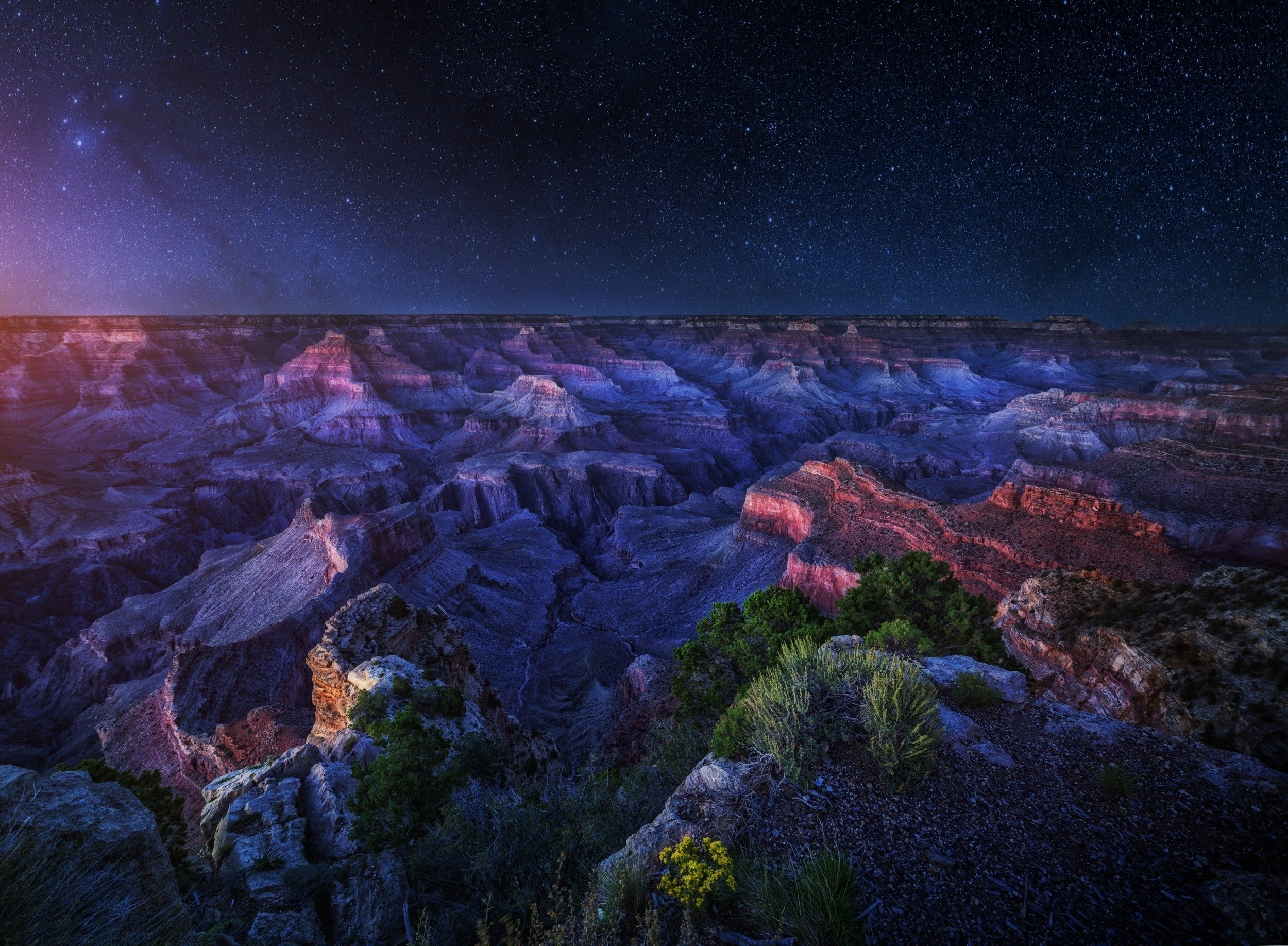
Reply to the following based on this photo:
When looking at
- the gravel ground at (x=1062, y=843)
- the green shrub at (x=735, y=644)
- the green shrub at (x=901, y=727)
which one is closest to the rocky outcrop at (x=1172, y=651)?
the gravel ground at (x=1062, y=843)

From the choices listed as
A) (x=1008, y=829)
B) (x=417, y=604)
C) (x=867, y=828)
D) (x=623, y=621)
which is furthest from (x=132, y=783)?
(x=623, y=621)

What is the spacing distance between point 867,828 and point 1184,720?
6.59 metres

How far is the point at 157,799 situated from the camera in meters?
9.89

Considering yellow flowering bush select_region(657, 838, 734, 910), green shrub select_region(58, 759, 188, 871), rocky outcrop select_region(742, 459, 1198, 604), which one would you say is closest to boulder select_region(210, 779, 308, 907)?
green shrub select_region(58, 759, 188, 871)

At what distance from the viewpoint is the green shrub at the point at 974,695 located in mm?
8070

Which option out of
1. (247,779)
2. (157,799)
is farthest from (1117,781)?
(157,799)

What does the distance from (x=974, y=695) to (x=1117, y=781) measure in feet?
7.11

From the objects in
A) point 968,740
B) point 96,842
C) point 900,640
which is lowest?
point 900,640

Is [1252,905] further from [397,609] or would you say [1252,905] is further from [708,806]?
[397,609]

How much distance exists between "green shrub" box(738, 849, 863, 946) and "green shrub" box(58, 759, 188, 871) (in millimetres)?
8919

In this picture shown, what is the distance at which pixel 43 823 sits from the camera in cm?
564

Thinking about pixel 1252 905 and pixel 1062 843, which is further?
pixel 1062 843

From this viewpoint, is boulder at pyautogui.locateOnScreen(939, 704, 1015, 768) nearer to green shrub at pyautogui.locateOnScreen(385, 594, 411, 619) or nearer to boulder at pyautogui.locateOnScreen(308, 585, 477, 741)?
boulder at pyautogui.locateOnScreen(308, 585, 477, 741)

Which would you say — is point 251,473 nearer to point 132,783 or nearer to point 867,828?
point 132,783
